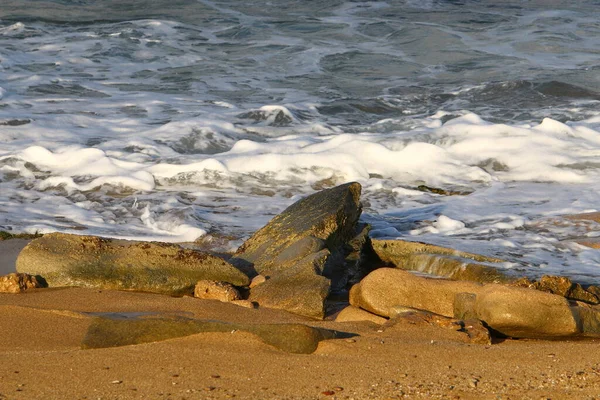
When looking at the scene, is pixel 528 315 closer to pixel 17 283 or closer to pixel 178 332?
pixel 178 332

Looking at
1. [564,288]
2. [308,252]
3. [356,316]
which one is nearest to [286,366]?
[356,316]

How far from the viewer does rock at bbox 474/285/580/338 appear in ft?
15.1

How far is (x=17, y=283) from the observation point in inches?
204

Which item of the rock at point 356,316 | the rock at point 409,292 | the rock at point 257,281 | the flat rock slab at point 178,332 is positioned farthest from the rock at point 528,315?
the rock at point 257,281

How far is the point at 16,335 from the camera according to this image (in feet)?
13.9

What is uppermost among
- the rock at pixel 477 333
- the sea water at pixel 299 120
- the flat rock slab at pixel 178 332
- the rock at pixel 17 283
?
the flat rock slab at pixel 178 332

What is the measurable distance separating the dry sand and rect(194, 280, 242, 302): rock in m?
0.90

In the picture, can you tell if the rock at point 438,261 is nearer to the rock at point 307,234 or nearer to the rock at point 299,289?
the rock at point 307,234

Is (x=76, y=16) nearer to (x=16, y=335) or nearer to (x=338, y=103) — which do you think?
(x=338, y=103)

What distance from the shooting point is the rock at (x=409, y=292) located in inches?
197

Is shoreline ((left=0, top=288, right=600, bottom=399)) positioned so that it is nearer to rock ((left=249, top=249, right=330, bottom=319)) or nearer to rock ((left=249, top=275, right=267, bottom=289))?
rock ((left=249, top=249, right=330, bottom=319))

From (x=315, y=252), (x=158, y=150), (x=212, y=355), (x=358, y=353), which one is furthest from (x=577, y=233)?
(x=158, y=150)

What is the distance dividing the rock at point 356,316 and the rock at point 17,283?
182cm

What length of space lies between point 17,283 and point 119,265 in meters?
0.62
